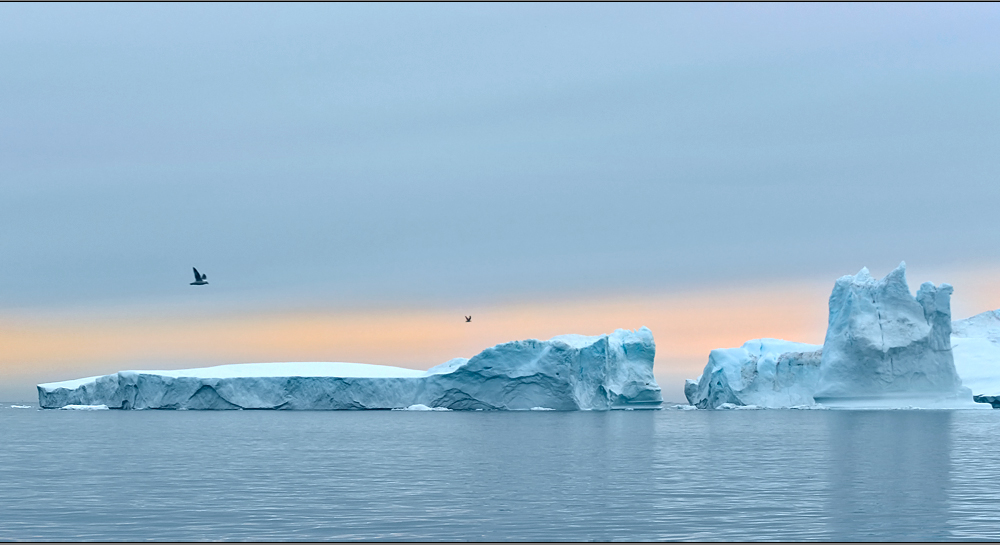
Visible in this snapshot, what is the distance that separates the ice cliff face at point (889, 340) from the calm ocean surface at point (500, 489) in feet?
82.3

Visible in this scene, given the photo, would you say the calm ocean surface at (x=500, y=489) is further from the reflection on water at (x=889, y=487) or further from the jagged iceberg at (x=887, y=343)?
the jagged iceberg at (x=887, y=343)

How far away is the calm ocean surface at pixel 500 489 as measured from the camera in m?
13.6

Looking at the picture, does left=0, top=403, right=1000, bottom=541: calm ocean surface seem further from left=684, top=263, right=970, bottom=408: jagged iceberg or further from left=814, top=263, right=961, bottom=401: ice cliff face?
left=684, top=263, right=970, bottom=408: jagged iceberg

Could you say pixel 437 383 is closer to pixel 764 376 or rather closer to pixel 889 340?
pixel 764 376

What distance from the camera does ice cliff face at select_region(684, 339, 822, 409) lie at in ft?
224

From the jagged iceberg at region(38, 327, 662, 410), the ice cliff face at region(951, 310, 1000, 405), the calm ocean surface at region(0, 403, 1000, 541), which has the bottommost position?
the calm ocean surface at region(0, 403, 1000, 541)

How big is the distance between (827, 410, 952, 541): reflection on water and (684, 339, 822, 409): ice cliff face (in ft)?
107

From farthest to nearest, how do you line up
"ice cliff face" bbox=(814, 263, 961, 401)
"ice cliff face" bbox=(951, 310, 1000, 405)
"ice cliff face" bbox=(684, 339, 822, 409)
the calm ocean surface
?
"ice cliff face" bbox=(951, 310, 1000, 405), "ice cliff face" bbox=(684, 339, 822, 409), "ice cliff face" bbox=(814, 263, 961, 401), the calm ocean surface

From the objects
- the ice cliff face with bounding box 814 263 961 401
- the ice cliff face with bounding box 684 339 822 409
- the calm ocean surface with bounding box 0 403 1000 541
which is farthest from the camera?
the ice cliff face with bounding box 684 339 822 409

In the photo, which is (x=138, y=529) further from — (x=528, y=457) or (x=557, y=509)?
(x=528, y=457)

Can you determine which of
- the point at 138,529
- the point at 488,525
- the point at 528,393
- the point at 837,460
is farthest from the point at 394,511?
the point at 528,393

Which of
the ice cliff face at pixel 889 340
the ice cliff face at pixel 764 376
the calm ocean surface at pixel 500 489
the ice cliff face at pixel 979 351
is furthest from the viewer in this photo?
the ice cliff face at pixel 979 351

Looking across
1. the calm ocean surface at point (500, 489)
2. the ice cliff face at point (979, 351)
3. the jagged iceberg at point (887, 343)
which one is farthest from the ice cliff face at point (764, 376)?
the calm ocean surface at point (500, 489)

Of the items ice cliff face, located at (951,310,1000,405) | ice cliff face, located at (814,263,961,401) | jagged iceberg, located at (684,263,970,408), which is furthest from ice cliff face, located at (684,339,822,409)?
ice cliff face, located at (951,310,1000,405)
